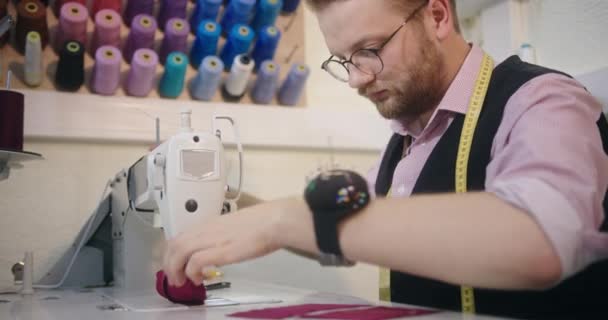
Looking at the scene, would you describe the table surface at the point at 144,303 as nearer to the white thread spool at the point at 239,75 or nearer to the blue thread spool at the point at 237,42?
the white thread spool at the point at 239,75

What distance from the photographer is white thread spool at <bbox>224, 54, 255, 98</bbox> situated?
1.84 m

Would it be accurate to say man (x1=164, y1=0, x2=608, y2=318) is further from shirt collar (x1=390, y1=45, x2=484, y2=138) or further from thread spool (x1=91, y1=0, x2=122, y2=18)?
thread spool (x1=91, y1=0, x2=122, y2=18)

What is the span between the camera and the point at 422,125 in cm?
137

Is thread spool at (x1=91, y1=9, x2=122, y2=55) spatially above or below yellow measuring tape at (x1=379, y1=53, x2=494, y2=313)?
above

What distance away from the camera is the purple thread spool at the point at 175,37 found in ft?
6.00

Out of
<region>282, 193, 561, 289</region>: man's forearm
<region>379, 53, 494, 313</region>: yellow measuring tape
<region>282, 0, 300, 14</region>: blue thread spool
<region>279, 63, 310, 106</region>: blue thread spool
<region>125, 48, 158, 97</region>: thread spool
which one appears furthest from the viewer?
<region>282, 0, 300, 14</region>: blue thread spool

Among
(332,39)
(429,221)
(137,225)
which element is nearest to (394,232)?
(429,221)

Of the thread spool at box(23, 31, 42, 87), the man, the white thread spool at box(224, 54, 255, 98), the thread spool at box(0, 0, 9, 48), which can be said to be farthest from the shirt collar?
the thread spool at box(0, 0, 9, 48)

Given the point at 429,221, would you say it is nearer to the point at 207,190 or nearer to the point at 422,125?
the point at 207,190

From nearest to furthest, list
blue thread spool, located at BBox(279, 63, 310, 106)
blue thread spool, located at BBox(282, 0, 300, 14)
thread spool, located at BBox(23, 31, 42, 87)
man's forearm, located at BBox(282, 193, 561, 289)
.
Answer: man's forearm, located at BBox(282, 193, 561, 289), thread spool, located at BBox(23, 31, 42, 87), blue thread spool, located at BBox(279, 63, 310, 106), blue thread spool, located at BBox(282, 0, 300, 14)

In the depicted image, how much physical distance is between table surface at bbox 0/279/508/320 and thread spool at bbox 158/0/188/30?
0.90m

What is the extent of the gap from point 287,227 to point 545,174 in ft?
1.11

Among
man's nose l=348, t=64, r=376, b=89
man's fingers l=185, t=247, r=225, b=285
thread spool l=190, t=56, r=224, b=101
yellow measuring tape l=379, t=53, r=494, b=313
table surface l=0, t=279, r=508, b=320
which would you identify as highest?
thread spool l=190, t=56, r=224, b=101

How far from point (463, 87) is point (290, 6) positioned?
1.02 meters
